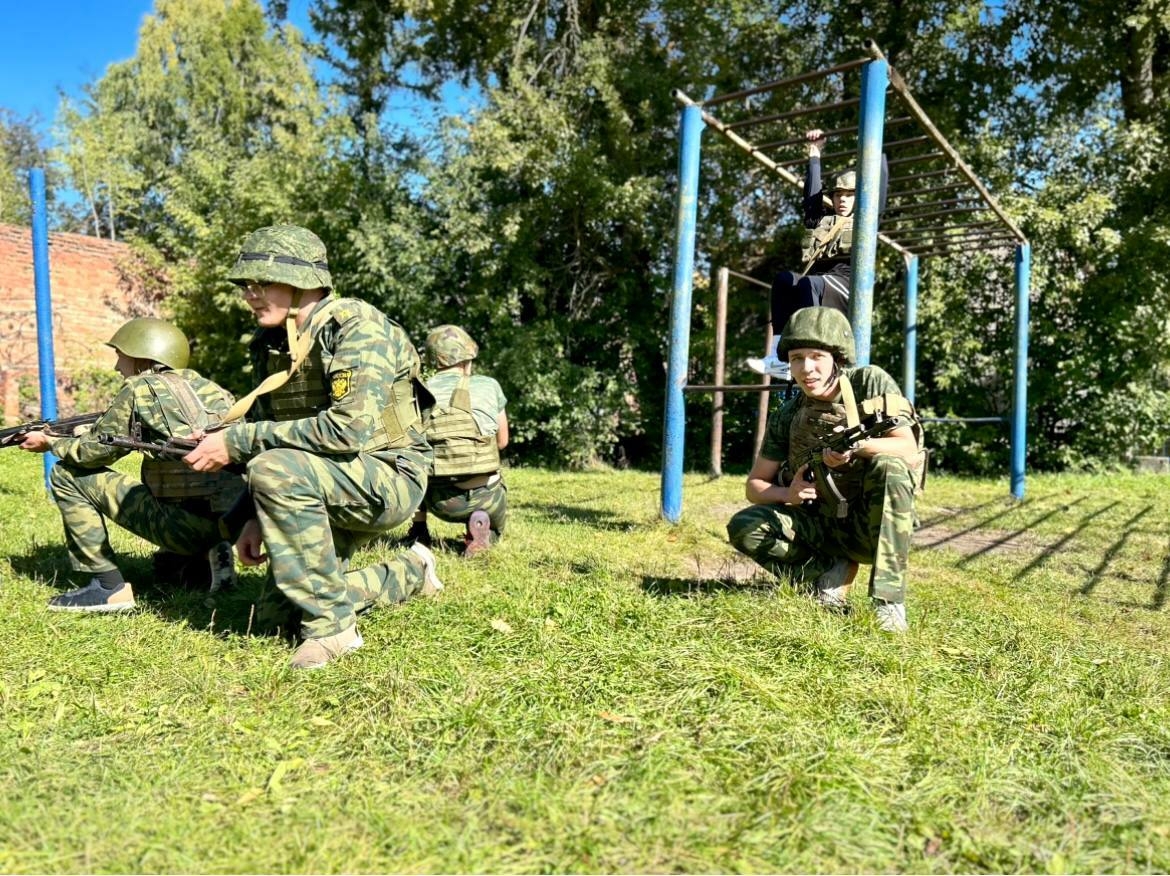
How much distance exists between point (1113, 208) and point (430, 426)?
31.3ft

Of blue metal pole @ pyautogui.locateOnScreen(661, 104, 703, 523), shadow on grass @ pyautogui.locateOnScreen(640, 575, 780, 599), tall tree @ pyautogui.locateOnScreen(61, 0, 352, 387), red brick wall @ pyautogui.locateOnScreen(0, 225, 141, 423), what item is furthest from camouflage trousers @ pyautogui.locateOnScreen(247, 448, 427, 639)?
red brick wall @ pyautogui.locateOnScreen(0, 225, 141, 423)

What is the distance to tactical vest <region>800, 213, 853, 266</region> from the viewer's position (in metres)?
5.12

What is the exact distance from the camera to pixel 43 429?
13.3 ft

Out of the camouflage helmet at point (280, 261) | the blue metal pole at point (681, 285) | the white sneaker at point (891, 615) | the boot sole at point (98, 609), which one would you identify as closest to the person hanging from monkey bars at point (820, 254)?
the blue metal pole at point (681, 285)

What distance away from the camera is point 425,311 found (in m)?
12.2

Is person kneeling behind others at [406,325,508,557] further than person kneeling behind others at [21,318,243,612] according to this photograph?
Yes

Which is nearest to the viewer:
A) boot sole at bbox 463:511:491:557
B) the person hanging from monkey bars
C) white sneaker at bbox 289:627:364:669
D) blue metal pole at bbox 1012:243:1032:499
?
white sneaker at bbox 289:627:364:669

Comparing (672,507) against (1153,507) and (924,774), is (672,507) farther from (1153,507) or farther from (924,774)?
(1153,507)

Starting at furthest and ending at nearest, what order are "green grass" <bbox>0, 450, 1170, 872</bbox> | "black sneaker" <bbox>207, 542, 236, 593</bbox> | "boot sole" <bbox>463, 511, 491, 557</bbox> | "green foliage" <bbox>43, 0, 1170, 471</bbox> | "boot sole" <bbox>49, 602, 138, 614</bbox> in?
"green foliage" <bbox>43, 0, 1170, 471</bbox>
"boot sole" <bbox>463, 511, 491, 557</bbox>
"black sneaker" <bbox>207, 542, 236, 593</bbox>
"boot sole" <bbox>49, 602, 138, 614</bbox>
"green grass" <bbox>0, 450, 1170, 872</bbox>

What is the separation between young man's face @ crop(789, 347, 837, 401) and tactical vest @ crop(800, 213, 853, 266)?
1809 mm

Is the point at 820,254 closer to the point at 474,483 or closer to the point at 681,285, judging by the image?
the point at 681,285

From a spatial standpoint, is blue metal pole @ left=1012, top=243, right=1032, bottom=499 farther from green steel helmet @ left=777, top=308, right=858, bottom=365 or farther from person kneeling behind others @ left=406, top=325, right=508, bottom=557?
green steel helmet @ left=777, top=308, right=858, bottom=365

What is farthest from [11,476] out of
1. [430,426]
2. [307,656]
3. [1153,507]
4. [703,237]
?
[1153,507]

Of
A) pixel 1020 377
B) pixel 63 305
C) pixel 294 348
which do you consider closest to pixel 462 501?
pixel 294 348
